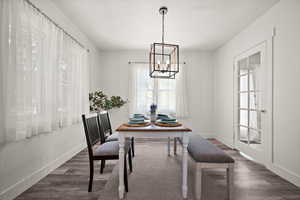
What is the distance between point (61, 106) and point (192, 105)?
359 cm

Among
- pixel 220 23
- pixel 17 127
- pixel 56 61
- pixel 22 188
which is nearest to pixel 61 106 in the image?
pixel 56 61

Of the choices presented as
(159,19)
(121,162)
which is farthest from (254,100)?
(121,162)

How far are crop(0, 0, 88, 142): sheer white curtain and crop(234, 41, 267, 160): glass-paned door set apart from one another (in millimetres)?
3402

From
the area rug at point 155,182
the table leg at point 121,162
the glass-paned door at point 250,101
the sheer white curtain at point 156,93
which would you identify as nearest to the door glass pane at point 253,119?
the glass-paned door at point 250,101

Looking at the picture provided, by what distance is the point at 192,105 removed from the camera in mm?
5066

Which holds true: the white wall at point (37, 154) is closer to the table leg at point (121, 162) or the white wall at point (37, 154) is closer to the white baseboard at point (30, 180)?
the white baseboard at point (30, 180)

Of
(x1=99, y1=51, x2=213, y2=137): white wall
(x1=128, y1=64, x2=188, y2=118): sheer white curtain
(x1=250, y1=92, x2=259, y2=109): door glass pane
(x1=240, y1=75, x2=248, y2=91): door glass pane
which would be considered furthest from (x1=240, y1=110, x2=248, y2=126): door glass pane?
(x1=128, y1=64, x2=188, y2=118): sheer white curtain

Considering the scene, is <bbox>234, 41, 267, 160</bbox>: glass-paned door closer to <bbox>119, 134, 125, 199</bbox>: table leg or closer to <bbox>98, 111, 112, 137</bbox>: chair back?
<bbox>119, 134, 125, 199</bbox>: table leg

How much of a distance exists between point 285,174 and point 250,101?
4.59ft

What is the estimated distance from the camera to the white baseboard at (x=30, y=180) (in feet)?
5.82

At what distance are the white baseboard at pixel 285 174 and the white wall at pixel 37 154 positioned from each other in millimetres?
3378

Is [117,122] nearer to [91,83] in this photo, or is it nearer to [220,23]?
[91,83]

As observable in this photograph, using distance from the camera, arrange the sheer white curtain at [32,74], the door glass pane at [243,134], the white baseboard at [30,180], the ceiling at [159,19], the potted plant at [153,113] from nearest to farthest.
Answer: the sheer white curtain at [32,74] → the white baseboard at [30,180] → the potted plant at [153,113] → the ceiling at [159,19] → the door glass pane at [243,134]

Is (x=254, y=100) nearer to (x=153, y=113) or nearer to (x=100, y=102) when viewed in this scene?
(x=153, y=113)
